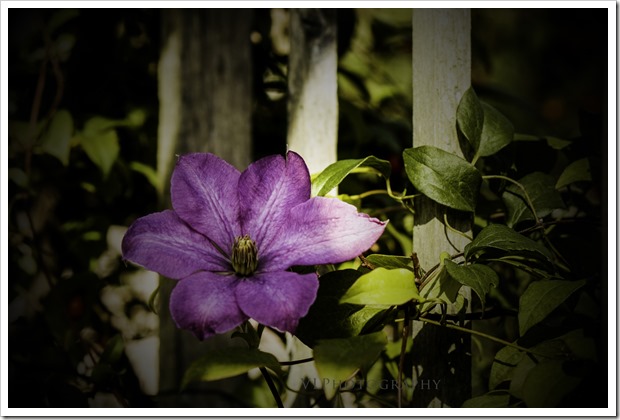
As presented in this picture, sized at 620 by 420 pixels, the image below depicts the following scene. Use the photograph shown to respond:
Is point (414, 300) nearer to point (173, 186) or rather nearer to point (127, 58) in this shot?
point (173, 186)

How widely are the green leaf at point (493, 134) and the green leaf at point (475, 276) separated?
174mm

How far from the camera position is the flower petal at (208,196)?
0.60 meters

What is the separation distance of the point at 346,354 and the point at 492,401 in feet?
0.68

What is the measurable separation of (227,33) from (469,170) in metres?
0.48

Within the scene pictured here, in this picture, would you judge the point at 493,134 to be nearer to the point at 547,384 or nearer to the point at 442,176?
the point at 442,176

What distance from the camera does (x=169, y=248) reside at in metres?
0.57

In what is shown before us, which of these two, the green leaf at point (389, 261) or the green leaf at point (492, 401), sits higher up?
the green leaf at point (389, 261)

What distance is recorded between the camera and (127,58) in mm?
1145

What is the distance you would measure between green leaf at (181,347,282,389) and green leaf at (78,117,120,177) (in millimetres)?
496

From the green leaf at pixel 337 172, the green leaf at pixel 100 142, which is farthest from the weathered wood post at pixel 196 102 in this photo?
the green leaf at pixel 337 172

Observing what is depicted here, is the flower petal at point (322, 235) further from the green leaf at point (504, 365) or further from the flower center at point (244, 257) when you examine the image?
the green leaf at point (504, 365)

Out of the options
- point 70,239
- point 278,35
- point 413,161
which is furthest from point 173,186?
point 278,35

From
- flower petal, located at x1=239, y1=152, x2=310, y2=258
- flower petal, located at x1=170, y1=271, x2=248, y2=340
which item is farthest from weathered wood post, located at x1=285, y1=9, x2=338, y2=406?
flower petal, located at x1=170, y1=271, x2=248, y2=340

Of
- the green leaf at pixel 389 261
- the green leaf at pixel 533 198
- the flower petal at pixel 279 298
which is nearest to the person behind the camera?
the flower petal at pixel 279 298
